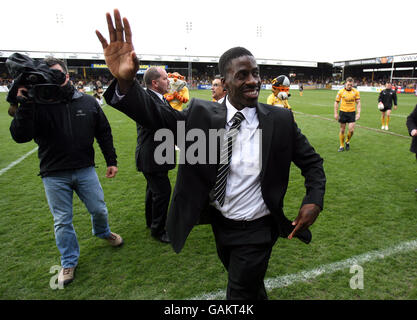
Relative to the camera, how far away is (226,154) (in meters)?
1.86

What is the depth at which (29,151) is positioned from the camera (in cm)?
873

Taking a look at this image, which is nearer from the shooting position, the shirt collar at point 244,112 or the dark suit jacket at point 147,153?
the shirt collar at point 244,112

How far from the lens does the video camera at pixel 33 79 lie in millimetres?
2283

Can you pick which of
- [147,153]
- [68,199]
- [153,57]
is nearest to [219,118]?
[147,153]

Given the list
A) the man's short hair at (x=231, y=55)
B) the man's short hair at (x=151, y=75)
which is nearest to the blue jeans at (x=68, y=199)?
the man's short hair at (x=151, y=75)

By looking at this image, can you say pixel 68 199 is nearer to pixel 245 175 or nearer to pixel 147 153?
pixel 147 153

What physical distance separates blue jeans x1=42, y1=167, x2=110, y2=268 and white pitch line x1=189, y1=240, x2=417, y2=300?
1480 millimetres

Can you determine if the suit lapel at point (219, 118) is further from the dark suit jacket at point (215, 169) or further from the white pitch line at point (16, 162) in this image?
the white pitch line at point (16, 162)

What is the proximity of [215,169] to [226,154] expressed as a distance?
4.9 inches

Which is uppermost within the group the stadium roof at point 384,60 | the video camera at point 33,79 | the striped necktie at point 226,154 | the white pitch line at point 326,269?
the stadium roof at point 384,60

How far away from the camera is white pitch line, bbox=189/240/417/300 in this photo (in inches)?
110

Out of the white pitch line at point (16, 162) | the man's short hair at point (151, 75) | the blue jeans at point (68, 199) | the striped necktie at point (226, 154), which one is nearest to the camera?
the striped necktie at point (226, 154)

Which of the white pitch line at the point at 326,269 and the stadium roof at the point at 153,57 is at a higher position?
the stadium roof at the point at 153,57
